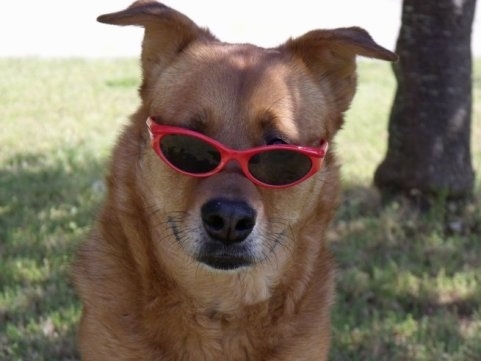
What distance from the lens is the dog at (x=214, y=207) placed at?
3506 millimetres

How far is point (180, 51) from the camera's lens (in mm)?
3910

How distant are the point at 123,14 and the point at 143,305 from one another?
1148 millimetres

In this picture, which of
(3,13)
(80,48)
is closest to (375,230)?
(80,48)

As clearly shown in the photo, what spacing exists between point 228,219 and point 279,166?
33 cm

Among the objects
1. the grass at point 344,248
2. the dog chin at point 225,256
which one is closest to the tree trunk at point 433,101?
the grass at point 344,248

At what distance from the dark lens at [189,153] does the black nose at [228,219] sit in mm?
178

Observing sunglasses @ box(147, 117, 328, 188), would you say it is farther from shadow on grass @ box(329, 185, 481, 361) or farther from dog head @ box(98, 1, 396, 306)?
shadow on grass @ box(329, 185, 481, 361)

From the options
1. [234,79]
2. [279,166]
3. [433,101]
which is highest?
[234,79]

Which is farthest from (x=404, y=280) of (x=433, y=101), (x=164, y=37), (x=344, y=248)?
(x=164, y=37)

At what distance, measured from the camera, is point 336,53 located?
13.0ft

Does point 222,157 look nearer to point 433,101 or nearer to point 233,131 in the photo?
point 233,131

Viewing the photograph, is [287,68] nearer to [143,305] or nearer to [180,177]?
[180,177]

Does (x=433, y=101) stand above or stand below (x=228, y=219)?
below

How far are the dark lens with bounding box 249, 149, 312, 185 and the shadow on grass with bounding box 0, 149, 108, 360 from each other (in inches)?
67.7
